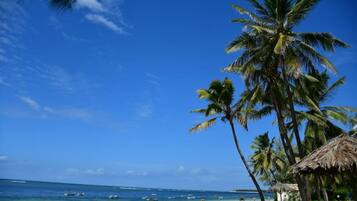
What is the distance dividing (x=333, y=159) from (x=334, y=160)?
39 mm

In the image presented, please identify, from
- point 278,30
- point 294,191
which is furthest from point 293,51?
point 294,191

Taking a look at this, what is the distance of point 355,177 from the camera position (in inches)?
398

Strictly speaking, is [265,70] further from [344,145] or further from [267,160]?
[267,160]

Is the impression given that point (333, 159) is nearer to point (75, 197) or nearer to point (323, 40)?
point (323, 40)

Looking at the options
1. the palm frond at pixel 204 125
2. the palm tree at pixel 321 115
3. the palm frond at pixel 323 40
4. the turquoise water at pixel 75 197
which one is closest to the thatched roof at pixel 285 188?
the palm tree at pixel 321 115

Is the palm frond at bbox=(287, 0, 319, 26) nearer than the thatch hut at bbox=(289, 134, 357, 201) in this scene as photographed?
No

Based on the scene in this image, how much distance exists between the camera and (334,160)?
941cm

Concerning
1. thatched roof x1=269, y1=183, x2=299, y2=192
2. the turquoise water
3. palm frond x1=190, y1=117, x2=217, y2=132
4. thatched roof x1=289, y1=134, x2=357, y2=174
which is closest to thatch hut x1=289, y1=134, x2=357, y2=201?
thatched roof x1=289, y1=134, x2=357, y2=174

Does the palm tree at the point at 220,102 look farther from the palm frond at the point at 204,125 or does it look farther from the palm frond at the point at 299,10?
the palm frond at the point at 299,10

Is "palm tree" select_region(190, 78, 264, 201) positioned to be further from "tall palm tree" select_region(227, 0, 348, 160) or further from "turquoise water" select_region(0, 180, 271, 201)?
"turquoise water" select_region(0, 180, 271, 201)

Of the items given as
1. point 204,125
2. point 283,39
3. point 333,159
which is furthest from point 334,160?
point 204,125

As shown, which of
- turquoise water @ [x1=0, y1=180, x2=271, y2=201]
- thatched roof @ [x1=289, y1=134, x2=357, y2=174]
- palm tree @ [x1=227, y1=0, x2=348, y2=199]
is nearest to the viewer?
thatched roof @ [x1=289, y1=134, x2=357, y2=174]

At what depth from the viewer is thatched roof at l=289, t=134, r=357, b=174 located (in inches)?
367

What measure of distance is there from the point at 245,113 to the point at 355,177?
19.3ft
